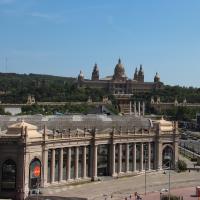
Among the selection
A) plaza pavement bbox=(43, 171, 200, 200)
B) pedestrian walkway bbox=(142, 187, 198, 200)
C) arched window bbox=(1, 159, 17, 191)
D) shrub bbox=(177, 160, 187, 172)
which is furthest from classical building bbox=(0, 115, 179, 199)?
pedestrian walkway bbox=(142, 187, 198, 200)

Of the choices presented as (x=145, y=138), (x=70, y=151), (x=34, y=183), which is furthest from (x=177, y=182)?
(x=34, y=183)

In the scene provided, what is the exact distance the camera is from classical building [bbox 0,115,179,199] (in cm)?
8281

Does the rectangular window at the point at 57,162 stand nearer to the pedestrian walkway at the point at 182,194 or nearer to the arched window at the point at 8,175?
the arched window at the point at 8,175

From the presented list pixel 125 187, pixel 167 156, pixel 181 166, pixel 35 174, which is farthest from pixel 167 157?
pixel 35 174

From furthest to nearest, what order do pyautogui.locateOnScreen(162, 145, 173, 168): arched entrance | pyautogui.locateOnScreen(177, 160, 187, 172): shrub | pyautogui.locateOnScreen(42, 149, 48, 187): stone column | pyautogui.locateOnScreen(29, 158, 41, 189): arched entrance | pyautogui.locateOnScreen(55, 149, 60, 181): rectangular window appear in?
pyautogui.locateOnScreen(177, 160, 187, 172): shrub, pyautogui.locateOnScreen(162, 145, 173, 168): arched entrance, pyautogui.locateOnScreen(55, 149, 60, 181): rectangular window, pyautogui.locateOnScreen(42, 149, 48, 187): stone column, pyautogui.locateOnScreen(29, 158, 41, 189): arched entrance

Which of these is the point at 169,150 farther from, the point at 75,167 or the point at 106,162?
the point at 75,167

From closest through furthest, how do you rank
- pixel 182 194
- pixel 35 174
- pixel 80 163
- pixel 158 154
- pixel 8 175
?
pixel 8 175 → pixel 35 174 → pixel 182 194 → pixel 80 163 → pixel 158 154

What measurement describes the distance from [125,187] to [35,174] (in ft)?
49.5

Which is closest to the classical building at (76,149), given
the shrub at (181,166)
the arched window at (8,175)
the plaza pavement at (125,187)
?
the arched window at (8,175)

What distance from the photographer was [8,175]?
83.0 m

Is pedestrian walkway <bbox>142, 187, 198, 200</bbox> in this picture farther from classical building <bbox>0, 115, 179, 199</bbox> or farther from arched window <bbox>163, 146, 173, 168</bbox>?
arched window <bbox>163, 146, 173, 168</bbox>

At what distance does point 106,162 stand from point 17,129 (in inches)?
826

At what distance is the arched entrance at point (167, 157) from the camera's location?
107 m

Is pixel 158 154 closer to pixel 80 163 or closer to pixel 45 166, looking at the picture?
pixel 80 163
